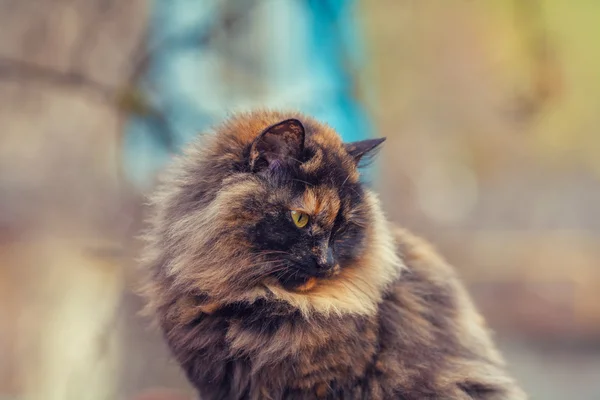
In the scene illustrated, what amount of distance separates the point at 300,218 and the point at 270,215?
74 mm

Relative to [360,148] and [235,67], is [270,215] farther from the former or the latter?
[235,67]

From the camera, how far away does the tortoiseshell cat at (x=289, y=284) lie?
138cm

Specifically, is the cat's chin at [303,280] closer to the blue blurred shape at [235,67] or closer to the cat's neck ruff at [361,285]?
the cat's neck ruff at [361,285]

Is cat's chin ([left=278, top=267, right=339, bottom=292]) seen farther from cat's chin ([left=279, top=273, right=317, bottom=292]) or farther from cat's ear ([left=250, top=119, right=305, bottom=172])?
cat's ear ([left=250, top=119, right=305, bottom=172])

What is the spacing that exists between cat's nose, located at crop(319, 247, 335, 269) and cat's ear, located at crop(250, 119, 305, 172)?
25 cm

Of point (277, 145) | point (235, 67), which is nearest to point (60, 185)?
point (235, 67)

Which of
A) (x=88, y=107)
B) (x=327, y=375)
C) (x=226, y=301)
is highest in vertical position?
(x=88, y=107)

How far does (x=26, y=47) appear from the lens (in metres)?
3.01

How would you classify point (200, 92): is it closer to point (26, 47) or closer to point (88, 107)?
point (88, 107)

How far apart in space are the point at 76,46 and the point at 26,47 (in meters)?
0.30

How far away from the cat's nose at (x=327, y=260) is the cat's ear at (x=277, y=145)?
0.25 metres

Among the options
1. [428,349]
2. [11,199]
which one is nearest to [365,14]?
[11,199]

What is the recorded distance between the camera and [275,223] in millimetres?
1357

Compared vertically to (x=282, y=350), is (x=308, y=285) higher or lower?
higher
